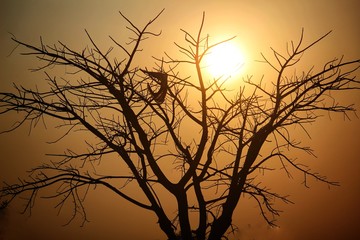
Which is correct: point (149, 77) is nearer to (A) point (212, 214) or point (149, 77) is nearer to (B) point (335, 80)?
(A) point (212, 214)

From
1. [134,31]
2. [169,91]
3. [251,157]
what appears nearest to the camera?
[134,31]

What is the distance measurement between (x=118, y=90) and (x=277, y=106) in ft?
8.90

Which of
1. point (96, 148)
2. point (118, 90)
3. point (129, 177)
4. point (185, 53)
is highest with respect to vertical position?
point (185, 53)

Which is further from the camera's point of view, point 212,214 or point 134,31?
point 212,214

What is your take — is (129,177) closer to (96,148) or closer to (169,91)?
(96,148)

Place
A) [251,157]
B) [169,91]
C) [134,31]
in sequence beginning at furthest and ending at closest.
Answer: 1. [251,157]
2. [169,91]
3. [134,31]

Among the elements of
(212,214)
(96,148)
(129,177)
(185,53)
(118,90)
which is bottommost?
(212,214)

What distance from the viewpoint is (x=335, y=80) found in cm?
520

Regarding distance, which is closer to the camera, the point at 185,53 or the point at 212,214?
the point at 185,53

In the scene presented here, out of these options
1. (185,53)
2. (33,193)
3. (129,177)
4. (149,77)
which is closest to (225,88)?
(185,53)

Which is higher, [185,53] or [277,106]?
[185,53]

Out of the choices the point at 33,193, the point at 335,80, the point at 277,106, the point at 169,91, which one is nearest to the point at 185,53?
the point at 169,91

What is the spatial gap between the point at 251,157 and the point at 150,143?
5.76ft

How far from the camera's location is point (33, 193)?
193 inches
